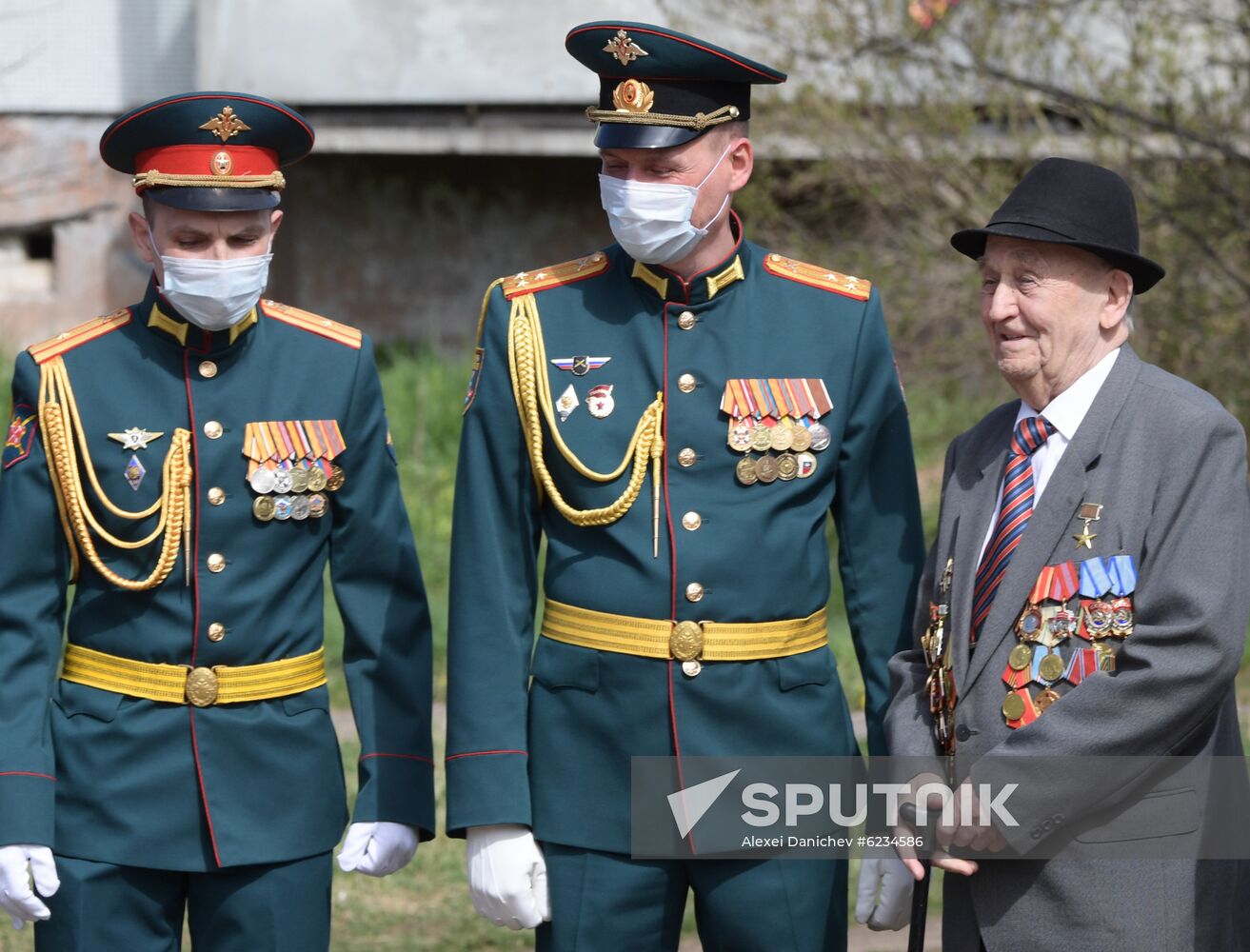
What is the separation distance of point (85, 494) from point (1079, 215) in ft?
5.80

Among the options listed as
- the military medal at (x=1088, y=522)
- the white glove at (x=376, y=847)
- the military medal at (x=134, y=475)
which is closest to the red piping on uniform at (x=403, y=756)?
the white glove at (x=376, y=847)

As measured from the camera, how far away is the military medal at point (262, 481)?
10.5 feet

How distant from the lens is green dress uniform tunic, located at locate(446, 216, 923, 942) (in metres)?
3.08

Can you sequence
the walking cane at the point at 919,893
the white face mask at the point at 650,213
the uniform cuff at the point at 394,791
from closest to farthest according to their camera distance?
the walking cane at the point at 919,893
the white face mask at the point at 650,213
the uniform cuff at the point at 394,791

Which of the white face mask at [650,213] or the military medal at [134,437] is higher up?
the white face mask at [650,213]

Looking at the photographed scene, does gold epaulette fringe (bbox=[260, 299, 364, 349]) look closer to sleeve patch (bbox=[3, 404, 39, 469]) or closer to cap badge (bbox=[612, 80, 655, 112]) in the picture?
sleeve patch (bbox=[3, 404, 39, 469])

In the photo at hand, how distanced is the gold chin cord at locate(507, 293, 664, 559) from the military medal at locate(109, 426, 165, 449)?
0.66m

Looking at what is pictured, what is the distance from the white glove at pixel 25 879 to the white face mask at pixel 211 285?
96 centimetres

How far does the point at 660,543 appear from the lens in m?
3.09

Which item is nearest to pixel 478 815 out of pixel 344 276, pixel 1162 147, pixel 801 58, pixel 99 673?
pixel 99 673

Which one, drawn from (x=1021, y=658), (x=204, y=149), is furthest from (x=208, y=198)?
(x=1021, y=658)

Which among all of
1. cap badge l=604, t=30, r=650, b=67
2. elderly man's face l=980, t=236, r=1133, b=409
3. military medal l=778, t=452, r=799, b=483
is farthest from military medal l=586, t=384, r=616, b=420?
elderly man's face l=980, t=236, r=1133, b=409

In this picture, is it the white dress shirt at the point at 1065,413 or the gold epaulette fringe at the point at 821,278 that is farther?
the gold epaulette fringe at the point at 821,278

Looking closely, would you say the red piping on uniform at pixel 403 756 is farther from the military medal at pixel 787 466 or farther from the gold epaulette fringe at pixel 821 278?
the gold epaulette fringe at pixel 821 278
